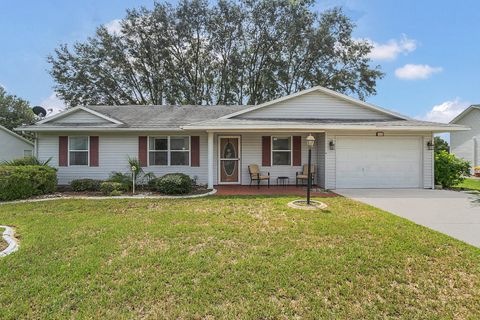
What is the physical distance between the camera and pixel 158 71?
24.2m

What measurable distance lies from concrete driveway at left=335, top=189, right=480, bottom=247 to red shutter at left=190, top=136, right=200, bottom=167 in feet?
20.0

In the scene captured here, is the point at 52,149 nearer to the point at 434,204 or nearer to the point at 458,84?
the point at 434,204

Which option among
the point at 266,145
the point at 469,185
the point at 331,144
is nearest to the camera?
the point at 331,144

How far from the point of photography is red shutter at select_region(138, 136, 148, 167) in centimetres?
1105

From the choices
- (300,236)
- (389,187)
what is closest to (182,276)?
(300,236)

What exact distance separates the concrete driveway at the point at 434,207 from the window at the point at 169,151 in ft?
21.9

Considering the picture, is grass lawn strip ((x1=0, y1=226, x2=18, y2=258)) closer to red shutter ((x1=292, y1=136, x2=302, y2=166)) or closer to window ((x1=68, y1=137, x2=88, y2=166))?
window ((x1=68, y1=137, x2=88, y2=166))

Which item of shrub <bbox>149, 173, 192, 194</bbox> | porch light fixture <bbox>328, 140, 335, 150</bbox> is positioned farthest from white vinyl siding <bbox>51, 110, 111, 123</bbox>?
porch light fixture <bbox>328, 140, 335, 150</bbox>

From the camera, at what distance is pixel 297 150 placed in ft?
37.3

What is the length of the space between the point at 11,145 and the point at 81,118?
11.9 m

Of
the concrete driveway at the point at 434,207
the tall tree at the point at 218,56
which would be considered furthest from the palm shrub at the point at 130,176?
the tall tree at the point at 218,56

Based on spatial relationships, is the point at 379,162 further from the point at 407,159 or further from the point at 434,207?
the point at 434,207

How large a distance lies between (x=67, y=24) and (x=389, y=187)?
64.2ft

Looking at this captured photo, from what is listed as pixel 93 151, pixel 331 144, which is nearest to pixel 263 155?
pixel 331 144
